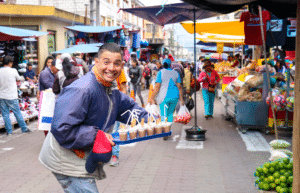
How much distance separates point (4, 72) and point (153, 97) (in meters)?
3.66

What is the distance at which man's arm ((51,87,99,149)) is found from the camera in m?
2.30

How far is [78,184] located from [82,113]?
568 mm

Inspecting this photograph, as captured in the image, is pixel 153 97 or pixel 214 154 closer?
pixel 214 154

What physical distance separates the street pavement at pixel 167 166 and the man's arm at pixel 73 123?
2.70 metres

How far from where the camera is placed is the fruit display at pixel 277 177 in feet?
11.1

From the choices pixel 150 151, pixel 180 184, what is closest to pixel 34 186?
pixel 180 184

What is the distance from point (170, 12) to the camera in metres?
7.99

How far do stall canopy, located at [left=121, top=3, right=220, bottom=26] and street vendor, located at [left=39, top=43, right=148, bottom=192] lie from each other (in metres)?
5.09

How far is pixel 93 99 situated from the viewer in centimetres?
246

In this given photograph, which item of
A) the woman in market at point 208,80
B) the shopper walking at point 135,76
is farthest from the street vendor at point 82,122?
the shopper walking at point 135,76

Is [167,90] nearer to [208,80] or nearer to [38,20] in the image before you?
[208,80]

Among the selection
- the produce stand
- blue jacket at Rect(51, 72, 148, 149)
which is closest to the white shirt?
the produce stand

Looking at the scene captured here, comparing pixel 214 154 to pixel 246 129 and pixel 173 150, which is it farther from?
pixel 246 129

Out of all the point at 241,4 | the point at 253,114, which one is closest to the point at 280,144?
the point at 241,4
